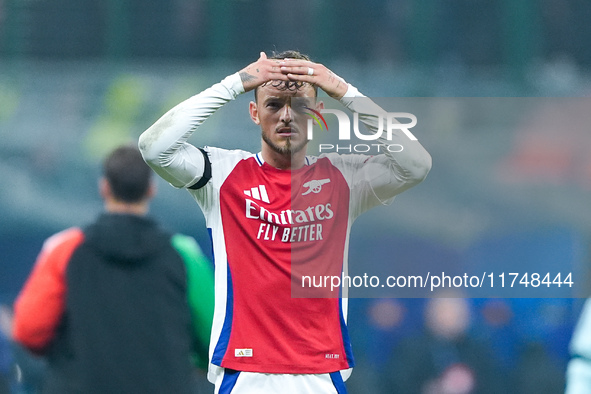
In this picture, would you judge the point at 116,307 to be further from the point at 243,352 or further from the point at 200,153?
the point at 200,153

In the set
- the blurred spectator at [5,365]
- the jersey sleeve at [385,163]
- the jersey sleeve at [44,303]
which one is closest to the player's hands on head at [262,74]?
the jersey sleeve at [385,163]

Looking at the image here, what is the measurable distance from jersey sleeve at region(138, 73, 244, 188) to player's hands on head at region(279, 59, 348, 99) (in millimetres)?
201

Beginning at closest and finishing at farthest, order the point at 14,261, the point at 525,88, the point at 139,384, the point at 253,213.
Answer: the point at 139,384 < the point at 253,213 < the point at 14,261 < the point at 525,88

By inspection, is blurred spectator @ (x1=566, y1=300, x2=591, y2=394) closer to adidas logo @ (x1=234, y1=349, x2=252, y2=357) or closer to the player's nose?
adidas logo @ (x1=234, y1=349, x2=252, y2=357)

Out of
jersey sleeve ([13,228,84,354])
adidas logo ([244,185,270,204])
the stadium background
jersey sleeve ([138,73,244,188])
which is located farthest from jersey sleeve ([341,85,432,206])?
the stadium background

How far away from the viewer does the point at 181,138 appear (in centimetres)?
310

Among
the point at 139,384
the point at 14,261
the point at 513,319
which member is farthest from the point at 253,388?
the point at 14,261

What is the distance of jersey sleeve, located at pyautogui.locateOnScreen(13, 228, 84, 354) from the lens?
9.39ft

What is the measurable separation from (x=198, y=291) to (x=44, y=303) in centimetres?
51

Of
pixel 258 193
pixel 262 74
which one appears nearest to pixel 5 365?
pixel 258 193

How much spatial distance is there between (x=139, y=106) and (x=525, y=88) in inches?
152

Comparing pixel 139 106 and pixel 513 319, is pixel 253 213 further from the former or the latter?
pixel 139 106

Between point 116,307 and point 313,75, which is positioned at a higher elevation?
point 313,75

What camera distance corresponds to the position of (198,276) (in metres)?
3.04
